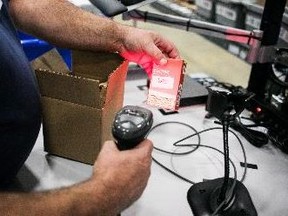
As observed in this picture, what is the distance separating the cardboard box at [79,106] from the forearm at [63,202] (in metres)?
0.27

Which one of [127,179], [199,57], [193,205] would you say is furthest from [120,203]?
[199,57]

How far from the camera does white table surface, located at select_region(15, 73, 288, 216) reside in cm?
77

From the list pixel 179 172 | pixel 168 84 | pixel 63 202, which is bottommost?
pixel 179 172

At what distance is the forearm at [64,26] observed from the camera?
922 mm

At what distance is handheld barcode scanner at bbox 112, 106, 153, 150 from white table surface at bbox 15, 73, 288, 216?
24cm

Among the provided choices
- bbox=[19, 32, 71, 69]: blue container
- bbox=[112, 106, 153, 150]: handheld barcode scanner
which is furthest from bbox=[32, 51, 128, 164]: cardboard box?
bbox=[19, 32, 71, 69]: blue container

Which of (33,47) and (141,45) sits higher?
(141,45)

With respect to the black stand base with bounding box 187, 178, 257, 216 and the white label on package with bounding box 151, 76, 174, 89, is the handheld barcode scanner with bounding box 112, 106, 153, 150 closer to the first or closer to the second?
the white label on package with bounding box 151, 76, 174, 89

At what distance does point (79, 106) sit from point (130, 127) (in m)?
0.27

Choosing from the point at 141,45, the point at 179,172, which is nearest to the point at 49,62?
the point at 141,45

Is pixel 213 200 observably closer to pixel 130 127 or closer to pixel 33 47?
pixel 130 127

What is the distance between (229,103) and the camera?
0.77 m

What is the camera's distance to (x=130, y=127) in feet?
1.81

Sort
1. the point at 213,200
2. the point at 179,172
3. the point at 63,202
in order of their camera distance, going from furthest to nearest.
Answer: the point at 179,172 < the point at 213,200 < the point at 63,202
